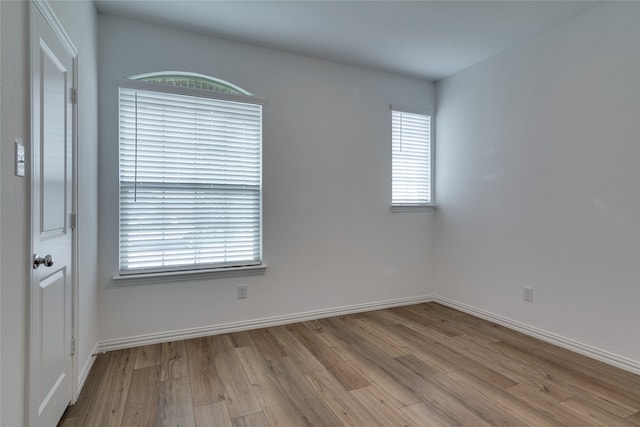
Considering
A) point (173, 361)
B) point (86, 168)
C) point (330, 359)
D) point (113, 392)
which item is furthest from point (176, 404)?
point (86, 168)

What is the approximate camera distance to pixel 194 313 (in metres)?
2.98

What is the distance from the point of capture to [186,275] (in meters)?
2.92

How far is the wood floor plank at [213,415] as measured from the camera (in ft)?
5.94

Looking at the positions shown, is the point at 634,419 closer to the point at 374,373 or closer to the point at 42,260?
the point at 374,373

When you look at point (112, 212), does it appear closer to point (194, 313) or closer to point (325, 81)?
point (194, 313)

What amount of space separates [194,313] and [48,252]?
157cm

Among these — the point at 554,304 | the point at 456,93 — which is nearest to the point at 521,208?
the point at 554,304

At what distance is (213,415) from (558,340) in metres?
2.81

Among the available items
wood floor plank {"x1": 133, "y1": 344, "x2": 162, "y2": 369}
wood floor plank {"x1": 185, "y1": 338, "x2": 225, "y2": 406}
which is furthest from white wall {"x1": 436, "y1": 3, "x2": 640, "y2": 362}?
wood floor plank {"x1": 133, "y1": 344, "x2": 162, "y2": 369}

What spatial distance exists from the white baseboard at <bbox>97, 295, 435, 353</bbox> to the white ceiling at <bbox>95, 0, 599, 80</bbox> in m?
2.65

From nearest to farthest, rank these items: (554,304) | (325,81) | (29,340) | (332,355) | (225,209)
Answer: (29,340) < (332,355) < (554,304) < (225,209) < (325,81)

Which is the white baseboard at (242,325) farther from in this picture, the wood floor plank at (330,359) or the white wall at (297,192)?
the wood floor plank at (330,359)

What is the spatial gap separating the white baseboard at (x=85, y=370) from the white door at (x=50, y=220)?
0.12m

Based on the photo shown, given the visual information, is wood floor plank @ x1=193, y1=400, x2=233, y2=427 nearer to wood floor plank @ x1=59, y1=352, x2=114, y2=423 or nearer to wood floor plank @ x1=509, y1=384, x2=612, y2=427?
wood floor plank @ x1=59, y1=352, x2=114, y2=423
